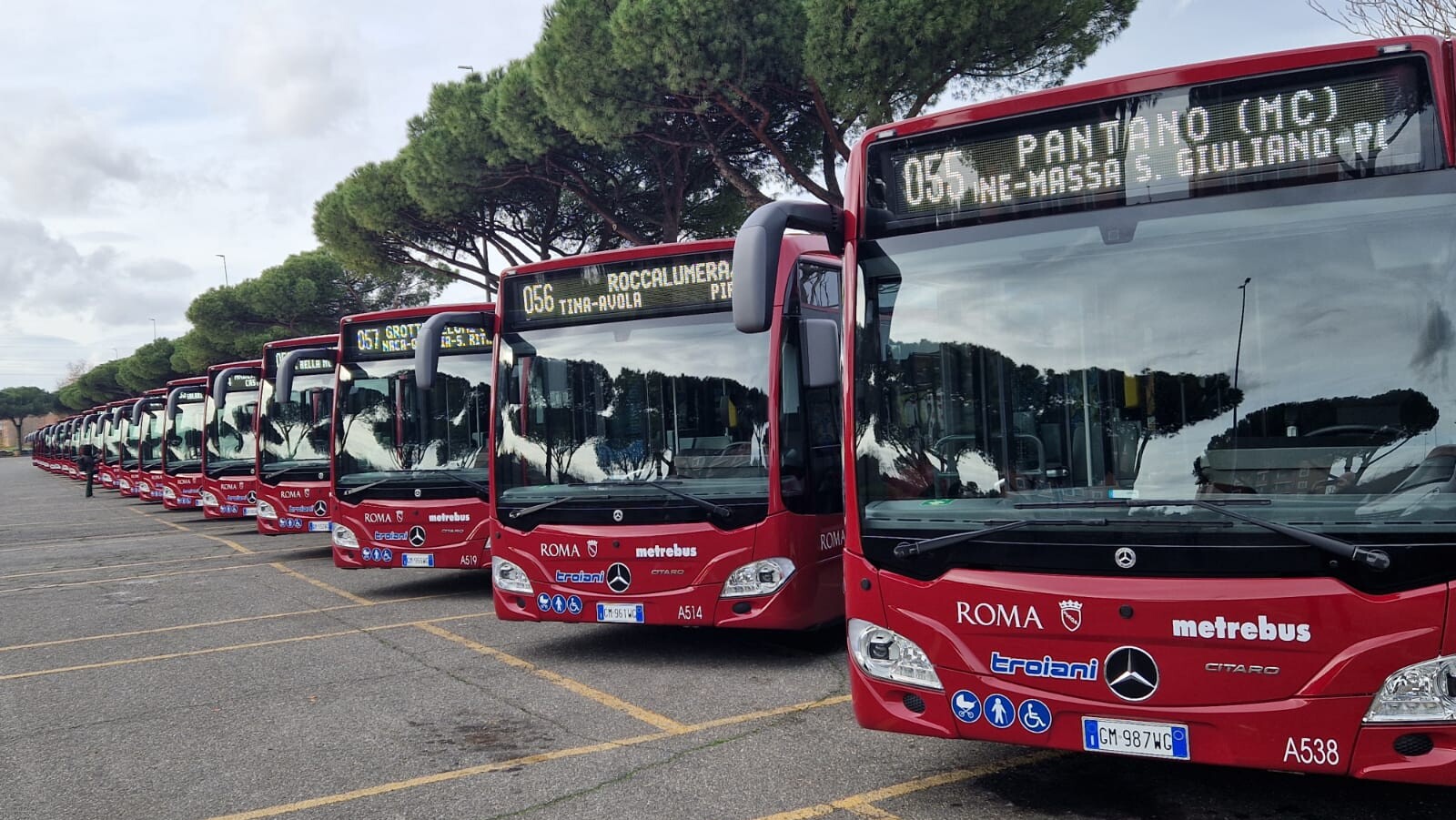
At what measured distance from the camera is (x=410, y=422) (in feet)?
34.8

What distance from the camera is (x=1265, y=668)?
3.70m

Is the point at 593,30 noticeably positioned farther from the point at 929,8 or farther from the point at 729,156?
the point at 929,8

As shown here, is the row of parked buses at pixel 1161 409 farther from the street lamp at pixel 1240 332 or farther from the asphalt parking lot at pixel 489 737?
the asphalt parking lot at pixel 489 737

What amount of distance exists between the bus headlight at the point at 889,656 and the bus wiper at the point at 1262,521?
2.29 feet

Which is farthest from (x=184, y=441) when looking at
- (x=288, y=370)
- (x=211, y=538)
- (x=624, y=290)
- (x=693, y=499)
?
(x=693, y=499)

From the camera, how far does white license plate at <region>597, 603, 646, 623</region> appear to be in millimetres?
6980

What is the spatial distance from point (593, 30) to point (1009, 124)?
1544 cm

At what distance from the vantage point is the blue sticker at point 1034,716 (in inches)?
159

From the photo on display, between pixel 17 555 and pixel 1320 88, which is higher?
pixel 1320 88

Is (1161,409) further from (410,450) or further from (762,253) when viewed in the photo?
(410,450)

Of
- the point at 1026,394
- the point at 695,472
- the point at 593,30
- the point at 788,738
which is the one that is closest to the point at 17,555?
the point at 593,30

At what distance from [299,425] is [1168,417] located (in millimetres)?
12246

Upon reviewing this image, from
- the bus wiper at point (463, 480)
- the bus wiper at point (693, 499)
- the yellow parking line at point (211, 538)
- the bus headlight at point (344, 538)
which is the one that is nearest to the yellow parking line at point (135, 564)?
the yellow parking line at point (211, 538)

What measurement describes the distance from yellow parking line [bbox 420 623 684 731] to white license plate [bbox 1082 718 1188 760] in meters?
2.32
